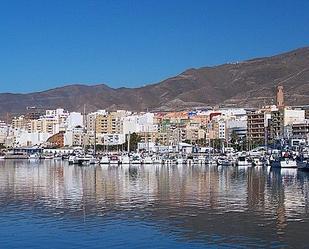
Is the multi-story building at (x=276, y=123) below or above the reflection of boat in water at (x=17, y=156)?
above

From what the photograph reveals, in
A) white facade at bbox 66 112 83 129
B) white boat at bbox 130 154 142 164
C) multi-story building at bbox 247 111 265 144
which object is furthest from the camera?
white facade at bbox 66 112 83 129

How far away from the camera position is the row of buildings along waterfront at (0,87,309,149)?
107688 mm

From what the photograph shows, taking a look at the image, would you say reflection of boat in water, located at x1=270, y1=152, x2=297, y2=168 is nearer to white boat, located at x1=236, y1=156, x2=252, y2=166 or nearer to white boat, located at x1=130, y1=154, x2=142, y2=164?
white boat, located at x1=236, y1=156, x2=252, y2=166

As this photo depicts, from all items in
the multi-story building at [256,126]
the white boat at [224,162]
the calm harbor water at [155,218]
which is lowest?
the calm harbor water at [155,218]

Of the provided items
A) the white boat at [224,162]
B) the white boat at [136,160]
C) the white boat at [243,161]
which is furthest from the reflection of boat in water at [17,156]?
the white boat at [243,161]

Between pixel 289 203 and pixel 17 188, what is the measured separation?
14564mm

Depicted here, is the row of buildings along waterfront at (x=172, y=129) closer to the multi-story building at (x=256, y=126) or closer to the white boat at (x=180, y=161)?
the multi-story building at (x=256, y=126)

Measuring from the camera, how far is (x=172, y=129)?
426ft

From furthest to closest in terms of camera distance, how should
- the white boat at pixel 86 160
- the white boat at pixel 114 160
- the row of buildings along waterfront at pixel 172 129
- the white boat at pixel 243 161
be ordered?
the row of buildings along waterfront at pixel 172 129 < the white boat at pixel 86 160 < the white boat at pixel 114 160 < the white boat at pixel 243 161

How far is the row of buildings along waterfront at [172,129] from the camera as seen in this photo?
108 m

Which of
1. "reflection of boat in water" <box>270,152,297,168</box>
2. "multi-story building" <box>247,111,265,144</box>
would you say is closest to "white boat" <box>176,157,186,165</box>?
"reflection of boat in water" <box>270,152,297,168</box>

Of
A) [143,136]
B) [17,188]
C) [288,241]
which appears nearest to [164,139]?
[143,136]

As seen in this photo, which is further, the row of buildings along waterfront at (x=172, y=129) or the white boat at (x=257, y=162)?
the row of buildings along waterfront at (x=172, y=129)

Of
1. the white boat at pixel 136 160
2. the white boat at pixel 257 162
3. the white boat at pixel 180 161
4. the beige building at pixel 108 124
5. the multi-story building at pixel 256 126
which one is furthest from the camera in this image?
the beige building at pixel 108 124
